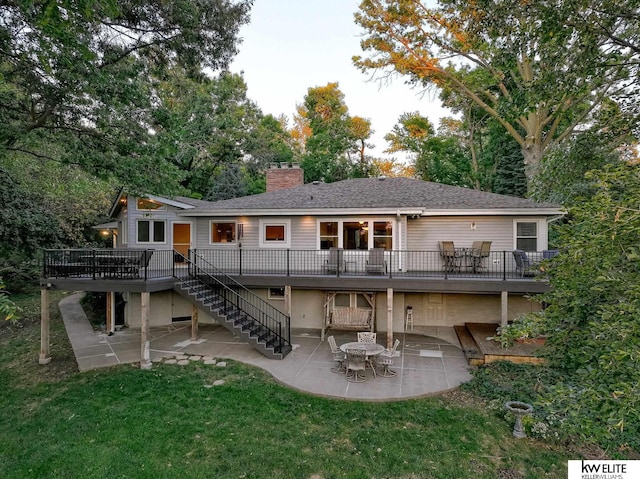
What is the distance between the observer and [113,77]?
8.67m

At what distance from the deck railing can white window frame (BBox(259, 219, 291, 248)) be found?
0.95 feet

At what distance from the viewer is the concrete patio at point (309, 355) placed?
7.92m

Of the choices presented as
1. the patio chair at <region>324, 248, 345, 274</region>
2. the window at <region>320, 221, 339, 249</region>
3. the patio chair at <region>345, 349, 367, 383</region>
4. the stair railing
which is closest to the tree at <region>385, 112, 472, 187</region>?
the window at <region>320, 221, 339, 249</region>

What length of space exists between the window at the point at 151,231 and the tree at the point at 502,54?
38.9ft

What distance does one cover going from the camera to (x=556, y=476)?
5.14 metres

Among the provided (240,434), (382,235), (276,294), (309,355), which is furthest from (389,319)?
(240,434)

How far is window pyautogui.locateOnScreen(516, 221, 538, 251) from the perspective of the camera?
1193cm

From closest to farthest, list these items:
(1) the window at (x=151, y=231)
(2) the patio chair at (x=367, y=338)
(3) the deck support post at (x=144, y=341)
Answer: (3) the deck support post at (x=144, y=341)
(2) the patio chair at (x=367, y=338)
(1) the window at (x=151, y=231)

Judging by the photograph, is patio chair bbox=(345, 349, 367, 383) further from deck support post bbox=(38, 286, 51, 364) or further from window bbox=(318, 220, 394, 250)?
deck support post bbox=(38, 286, 51, 364)

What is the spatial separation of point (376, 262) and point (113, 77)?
924 cm

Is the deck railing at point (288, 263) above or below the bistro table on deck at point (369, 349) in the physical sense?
above

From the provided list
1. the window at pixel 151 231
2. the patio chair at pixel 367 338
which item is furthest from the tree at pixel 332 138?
the patio chair at pixel 367 338

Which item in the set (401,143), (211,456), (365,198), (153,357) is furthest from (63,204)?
(401,143)

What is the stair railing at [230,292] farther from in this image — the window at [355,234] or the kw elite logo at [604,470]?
the kw elite logo at [604,470]
